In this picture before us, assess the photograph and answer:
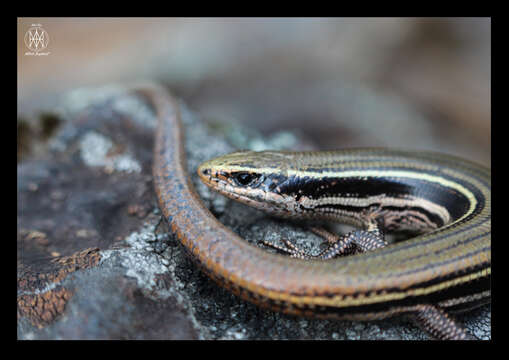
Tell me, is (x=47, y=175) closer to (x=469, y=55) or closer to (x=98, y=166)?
(x=98, y=166)

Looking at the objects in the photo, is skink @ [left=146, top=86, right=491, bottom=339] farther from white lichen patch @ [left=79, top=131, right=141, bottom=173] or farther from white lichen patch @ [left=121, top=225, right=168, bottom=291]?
white lichen patch @ [left=79, top=131, right=141, bottom=173]

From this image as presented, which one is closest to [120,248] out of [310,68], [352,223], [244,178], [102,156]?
[244,178]

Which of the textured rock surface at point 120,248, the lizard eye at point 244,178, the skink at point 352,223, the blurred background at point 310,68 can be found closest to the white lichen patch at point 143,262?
the textured rock surface at point 120,248

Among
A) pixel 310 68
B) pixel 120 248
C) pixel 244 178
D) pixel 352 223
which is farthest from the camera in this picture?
pixel 310 68

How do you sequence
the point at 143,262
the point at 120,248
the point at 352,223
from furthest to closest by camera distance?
the point at 352,223 → the point at 120,248 → the point at 143,262

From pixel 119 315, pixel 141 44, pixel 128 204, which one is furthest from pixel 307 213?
pixel 141 44

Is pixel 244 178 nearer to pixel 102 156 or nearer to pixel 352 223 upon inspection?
pixel 352 223
